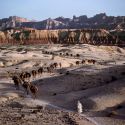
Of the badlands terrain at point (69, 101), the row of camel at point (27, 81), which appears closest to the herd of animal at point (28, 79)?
the row of camel at point (27, 81)

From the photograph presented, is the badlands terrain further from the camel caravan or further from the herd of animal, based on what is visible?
the camel caravan

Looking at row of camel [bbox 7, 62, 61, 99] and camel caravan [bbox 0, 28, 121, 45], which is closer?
row of camel [bbox 7, 62, 61, 99]

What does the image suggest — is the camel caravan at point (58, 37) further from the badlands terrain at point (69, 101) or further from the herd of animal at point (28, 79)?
the badlands terrain at point (69, 101)

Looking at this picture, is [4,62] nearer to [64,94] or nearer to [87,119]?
[64,94]

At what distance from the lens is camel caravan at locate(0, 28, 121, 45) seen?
154375mm

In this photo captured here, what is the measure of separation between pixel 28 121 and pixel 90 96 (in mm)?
8785

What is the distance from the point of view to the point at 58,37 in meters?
165

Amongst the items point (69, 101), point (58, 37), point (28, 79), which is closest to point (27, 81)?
point (28, 79)

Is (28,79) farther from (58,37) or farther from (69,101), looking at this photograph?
(58,37)

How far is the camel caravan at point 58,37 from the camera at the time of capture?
6078 inches

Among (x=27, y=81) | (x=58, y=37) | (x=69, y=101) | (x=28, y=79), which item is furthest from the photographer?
(x=58, y=37)

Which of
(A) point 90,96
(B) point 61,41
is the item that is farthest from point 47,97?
(B) point 61,41

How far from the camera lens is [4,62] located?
6875cm

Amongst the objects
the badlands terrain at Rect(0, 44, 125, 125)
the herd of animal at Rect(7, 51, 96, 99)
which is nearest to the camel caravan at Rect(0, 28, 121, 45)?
the herd of animal at Rect(7, 51, 96, 99)
